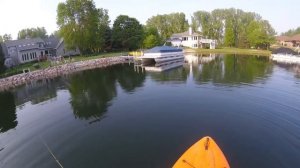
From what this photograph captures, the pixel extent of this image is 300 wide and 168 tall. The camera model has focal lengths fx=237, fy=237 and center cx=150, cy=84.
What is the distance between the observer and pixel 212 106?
75.8 feet

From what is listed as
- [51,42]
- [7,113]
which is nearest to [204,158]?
[7,113]

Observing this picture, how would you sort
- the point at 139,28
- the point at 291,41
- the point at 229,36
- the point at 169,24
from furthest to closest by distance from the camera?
1. the point at 169,24
2. the point at 229,36
3. the point at 291,41
4. the point at 139,28

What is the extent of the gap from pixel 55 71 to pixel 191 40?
214 feet

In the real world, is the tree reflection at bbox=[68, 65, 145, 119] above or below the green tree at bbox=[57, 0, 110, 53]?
below

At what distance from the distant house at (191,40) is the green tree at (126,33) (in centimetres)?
2397

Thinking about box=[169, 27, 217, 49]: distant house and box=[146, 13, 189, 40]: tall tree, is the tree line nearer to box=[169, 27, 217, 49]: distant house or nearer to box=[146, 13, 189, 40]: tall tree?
box=[146, 13, 189, 40]: tall tree

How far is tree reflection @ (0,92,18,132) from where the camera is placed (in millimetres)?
21391

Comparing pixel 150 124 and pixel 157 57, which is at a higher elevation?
pixel 157 57

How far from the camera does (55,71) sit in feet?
175

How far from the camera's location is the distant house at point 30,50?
6253 cm

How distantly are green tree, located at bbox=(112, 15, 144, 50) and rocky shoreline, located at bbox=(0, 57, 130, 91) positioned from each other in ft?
46.4

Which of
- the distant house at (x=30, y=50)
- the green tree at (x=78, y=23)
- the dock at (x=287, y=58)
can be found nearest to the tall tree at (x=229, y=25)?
the dock at (x=287, y=58)

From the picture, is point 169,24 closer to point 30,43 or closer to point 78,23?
point 78,23

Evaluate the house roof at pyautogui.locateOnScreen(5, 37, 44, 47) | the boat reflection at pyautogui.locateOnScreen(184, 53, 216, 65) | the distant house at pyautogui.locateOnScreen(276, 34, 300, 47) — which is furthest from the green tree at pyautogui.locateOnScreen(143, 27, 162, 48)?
the distant house at pyautogui.locateOnScreen(276, 34, 300, 47)
